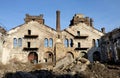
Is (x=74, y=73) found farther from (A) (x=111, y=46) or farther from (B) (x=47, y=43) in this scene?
(B) (x=47, y=43)

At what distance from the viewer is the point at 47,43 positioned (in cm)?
4484

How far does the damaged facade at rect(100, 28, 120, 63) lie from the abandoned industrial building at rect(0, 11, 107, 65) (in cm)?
166

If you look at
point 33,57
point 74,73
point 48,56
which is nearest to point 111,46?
point 48,56

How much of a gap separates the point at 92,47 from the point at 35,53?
9.80 meters

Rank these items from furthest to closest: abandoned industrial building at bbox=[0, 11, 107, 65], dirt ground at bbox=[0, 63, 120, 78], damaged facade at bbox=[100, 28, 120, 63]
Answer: abandoned industrial building at bbox=[0, 11, 107, 65]
damaged facade at bbox=[100, 28, 120, 63]
dirt ground at bbox=[0, 63, 120, 78]

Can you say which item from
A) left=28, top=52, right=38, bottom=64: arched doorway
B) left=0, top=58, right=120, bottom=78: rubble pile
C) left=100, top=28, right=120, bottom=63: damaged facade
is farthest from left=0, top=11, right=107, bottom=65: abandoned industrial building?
left=0, top=58, right=120, bottom=78: rubble pile

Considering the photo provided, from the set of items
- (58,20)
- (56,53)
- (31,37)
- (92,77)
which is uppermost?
(58,20)

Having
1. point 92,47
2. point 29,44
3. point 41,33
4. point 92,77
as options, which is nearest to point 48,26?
point 41,33

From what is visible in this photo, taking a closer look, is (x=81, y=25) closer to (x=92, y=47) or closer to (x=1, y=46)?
(x=92, y=47)

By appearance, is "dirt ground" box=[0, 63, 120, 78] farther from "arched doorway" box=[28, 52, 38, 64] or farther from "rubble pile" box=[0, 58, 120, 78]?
"arched doorway" box=[28, 52, 38, 64]

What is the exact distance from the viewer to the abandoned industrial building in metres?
43.3

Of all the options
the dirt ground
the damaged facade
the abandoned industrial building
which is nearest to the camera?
the dirt ground

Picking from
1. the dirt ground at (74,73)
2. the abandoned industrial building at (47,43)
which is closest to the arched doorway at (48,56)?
the abandoned industrial building at (47,43)

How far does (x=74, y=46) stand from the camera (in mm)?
45438
